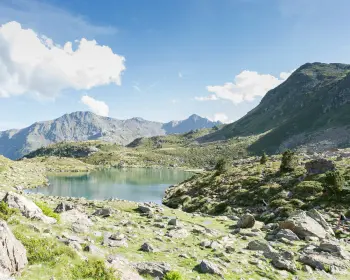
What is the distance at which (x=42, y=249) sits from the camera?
10586 mm

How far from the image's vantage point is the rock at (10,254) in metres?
9.02

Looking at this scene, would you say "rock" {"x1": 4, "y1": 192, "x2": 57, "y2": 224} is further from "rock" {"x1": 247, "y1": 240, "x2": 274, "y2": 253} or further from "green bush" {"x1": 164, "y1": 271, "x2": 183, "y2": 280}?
"rock" {"x1": 247, "y1": 240, "x2": 274, "y2": 253}

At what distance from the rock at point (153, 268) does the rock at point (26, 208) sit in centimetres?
629

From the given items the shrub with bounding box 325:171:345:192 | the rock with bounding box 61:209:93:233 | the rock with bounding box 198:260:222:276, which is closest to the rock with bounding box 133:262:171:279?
the rock with bounding box 198:260:222:276

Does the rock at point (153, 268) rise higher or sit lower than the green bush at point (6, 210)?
lower

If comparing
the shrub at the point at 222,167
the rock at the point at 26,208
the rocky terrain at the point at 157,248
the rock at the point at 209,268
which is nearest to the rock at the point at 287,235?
the rocky terrain at the point at 157,248

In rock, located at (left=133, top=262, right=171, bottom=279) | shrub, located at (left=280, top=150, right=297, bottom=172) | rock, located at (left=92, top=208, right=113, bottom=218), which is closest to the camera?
rock, located at (left=133, top=262, right=171, bottom=279)

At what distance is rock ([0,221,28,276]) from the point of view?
29.6ft

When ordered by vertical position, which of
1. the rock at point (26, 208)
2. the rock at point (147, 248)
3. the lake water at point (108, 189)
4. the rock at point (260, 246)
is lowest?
the lake water at point (108, 189)

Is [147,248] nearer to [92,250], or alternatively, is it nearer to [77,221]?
[92,250]

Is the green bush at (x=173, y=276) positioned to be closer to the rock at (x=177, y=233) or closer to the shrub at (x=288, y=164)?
the rock at (x=177, y=233)

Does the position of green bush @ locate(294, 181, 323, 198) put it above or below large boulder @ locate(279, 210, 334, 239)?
above

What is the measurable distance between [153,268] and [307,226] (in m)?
14.3

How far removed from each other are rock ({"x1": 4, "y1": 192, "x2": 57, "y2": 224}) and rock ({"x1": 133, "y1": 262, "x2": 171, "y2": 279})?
6.29 m
